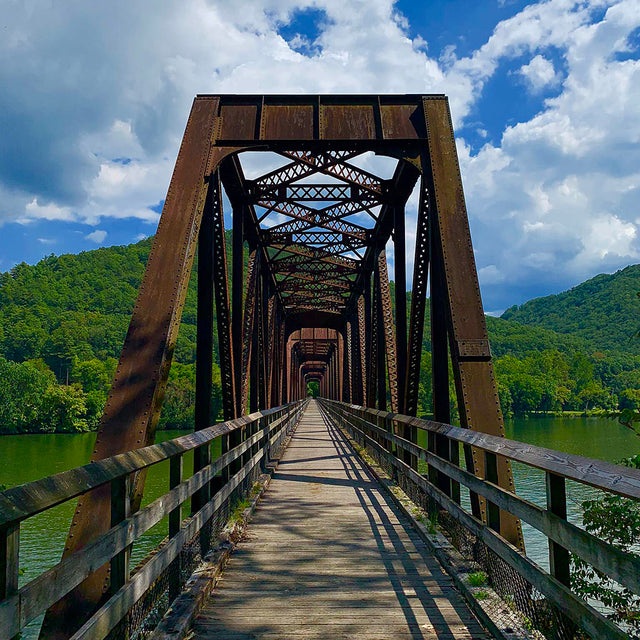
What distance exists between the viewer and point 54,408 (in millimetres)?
55750

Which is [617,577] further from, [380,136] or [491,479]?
[380,136]

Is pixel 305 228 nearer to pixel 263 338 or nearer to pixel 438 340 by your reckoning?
pixel 263 338

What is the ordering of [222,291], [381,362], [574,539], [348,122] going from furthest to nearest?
[381,362] < [222,291] < [348,122] < [574,539]

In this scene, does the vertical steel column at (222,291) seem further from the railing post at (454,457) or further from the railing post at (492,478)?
the railing post at (492,478)

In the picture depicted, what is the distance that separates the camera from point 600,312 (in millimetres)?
110938

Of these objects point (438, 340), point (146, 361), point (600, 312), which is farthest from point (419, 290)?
point (600, 312)

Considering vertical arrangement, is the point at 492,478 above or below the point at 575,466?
below

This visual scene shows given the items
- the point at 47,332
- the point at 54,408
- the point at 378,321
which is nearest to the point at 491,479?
the point at 378,321

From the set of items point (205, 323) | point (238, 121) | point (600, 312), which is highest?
point (600, 312)

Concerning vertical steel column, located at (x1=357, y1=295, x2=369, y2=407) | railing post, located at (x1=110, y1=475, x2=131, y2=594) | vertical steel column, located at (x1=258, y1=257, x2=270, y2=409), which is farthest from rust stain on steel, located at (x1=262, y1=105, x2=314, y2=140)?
vertical steel column, located at (x1=357, y1=295, x2=369, y2=407)

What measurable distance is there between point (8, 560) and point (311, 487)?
6480mm

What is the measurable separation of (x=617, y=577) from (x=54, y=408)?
61.0 meters

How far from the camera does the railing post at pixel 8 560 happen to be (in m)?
1.49

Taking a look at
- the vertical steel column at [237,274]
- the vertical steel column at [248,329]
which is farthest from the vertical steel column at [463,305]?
the vertical steel column at [248,329]
